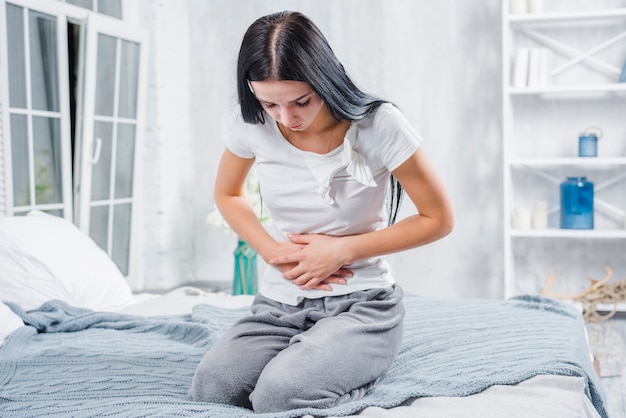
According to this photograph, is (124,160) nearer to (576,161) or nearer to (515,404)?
(576,161)

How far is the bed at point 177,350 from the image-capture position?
4.73 feet

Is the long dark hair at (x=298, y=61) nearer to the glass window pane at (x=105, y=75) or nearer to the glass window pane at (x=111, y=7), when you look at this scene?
the glass window pane at (x=105, y=75)

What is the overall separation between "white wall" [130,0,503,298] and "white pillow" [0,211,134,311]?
1679mm

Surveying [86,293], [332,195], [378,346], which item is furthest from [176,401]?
[86,293]

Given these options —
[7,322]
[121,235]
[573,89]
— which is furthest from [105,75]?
[573,89]

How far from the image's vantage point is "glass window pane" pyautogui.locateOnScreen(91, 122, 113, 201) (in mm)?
A: 3633

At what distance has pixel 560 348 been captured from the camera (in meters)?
1.75

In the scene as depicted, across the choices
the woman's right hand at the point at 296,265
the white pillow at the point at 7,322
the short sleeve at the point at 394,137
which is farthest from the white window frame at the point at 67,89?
the short sleeve at the point at 394,137

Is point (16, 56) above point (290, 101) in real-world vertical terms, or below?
above

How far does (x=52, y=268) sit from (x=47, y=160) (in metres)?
1.03

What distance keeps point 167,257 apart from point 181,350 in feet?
8.39

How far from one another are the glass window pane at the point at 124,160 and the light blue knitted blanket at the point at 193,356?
5.41 ft

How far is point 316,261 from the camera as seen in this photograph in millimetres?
1624

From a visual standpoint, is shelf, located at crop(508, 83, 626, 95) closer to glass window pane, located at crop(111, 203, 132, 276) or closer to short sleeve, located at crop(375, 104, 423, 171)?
glass window pane, located at crop(111, 203, 132, 276)
